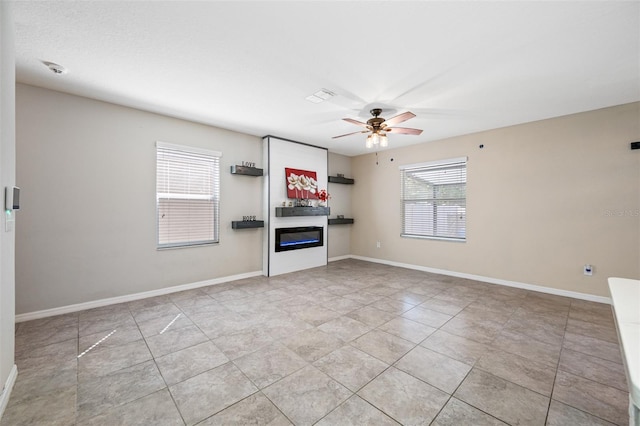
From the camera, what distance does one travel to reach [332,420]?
168 cm

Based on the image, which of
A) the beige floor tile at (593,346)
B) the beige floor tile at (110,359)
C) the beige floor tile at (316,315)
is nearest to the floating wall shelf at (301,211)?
the beige floor tile at (316,315)

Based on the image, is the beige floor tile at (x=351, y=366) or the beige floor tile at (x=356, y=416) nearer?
the beige floor tile at (x=356, y=416)

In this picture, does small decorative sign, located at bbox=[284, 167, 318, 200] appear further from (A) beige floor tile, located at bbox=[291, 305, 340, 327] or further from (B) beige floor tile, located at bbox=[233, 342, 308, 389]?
(B) beige floor tile, located at bbox=[233, 342, 308, 389]

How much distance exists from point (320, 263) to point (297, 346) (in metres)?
3.56

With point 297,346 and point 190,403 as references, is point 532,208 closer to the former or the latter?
point 297,346

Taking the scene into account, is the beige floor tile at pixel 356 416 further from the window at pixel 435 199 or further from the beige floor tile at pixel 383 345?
the window at pixel 435 199

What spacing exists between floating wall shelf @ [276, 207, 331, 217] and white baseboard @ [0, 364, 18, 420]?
12.2 ft

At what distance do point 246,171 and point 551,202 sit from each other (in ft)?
16.6

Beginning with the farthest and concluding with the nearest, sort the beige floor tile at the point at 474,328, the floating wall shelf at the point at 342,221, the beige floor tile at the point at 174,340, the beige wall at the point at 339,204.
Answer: the beige wall at the point at 339,204 → the floating wall shelf at the point at 342,221 → the beige floor tile at the point at 474,328 → the beige floor tile at the point at 174,340

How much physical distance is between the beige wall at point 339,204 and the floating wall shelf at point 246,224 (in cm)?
215

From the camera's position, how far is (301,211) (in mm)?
5492

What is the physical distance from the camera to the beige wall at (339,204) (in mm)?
6742

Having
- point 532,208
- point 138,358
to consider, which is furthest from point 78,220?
point 532,208

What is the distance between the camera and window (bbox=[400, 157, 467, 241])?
5195 millimetres
